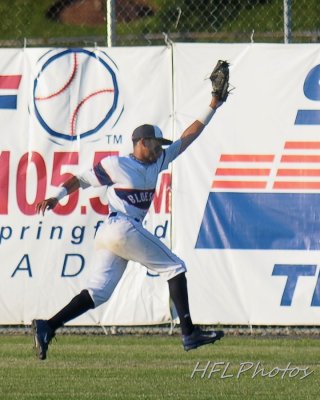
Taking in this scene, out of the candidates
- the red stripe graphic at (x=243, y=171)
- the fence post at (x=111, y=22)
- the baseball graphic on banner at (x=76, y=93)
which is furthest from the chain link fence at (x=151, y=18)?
the red stripe graphic at (x=243, y=171)

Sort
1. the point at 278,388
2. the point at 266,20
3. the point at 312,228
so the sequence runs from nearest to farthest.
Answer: the point at 278,388
the point at 312,228
the point at 266,20

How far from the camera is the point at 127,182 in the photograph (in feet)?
31.0

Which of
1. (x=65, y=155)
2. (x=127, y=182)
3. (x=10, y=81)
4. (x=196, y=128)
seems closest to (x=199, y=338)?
(x=127, y=182)

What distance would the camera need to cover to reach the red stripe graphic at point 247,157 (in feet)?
39.2

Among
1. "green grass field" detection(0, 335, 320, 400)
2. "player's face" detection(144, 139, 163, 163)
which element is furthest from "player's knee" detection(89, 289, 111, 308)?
"player's face" detection(144, 139, 163, 163)

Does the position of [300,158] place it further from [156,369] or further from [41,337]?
[41,337]

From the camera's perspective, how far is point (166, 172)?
12.0m

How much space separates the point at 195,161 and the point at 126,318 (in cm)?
152

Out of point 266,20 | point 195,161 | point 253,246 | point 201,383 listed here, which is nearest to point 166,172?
point 195,161

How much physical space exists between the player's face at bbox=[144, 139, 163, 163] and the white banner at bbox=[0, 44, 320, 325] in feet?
7.91

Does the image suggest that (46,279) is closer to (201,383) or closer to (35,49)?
(35,49)

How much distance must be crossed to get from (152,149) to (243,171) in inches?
98.3

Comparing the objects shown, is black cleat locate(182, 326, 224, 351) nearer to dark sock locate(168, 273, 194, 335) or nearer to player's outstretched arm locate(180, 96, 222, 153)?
dark sock locate(168, 273, 194, 335)

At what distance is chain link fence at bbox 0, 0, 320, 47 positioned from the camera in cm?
1688
